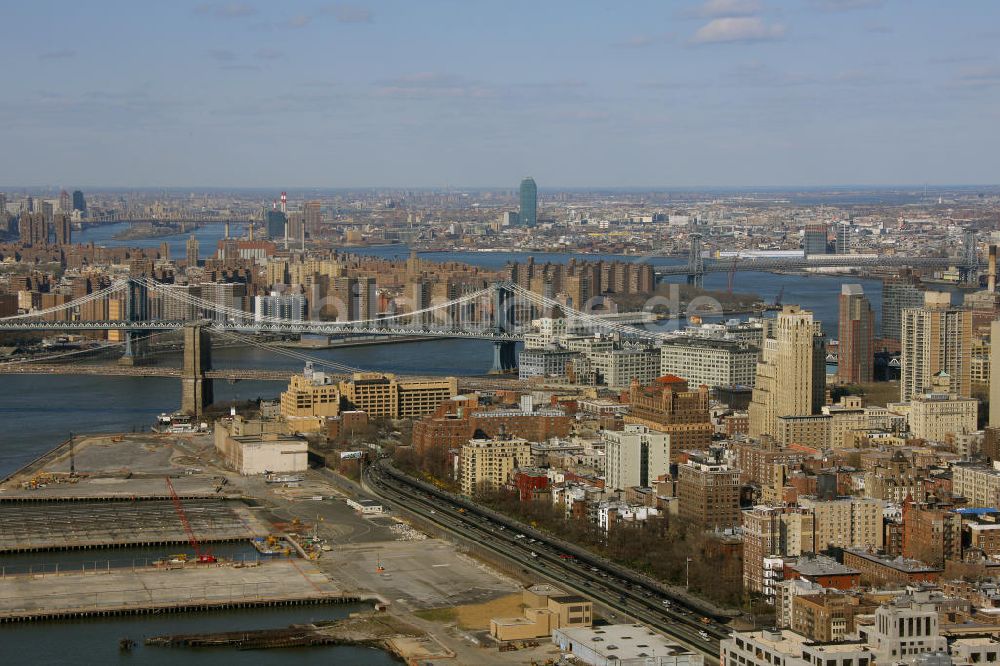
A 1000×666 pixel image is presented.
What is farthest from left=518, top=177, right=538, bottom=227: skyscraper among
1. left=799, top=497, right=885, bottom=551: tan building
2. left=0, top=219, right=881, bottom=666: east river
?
left=799, top=497, right=885, bottom=551: tan building

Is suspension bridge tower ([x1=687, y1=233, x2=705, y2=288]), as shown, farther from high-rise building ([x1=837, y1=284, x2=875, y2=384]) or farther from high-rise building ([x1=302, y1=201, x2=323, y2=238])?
high-rise building ([x1=302, y1=201, x2=323, y2=238])

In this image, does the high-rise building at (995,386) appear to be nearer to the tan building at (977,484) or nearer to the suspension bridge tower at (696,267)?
the tan building at (977,484)

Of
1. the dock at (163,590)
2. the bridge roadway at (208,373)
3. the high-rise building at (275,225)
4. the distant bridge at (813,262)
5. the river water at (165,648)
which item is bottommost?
the river water at (165,648)

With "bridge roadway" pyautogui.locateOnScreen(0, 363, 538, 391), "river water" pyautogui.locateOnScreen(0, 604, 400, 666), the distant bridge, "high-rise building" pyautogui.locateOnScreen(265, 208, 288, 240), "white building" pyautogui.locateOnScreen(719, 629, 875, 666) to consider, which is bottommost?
"river water" pyautogui.locateOnScreen(0, 604, 400, 666)

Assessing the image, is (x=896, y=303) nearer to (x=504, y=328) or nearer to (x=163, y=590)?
(x=504, y=328)

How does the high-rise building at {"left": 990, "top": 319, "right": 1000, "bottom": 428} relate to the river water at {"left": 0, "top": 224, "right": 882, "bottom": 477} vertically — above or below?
above

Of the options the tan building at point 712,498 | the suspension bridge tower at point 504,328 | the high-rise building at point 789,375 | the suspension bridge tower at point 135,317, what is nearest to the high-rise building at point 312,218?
the suspension bridge tower at point 135,317
